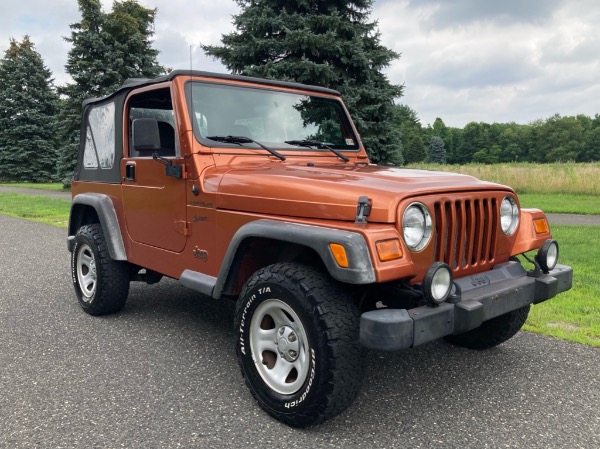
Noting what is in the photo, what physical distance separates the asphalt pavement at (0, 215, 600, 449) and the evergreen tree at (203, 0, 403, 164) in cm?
946

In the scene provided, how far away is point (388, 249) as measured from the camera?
243cm

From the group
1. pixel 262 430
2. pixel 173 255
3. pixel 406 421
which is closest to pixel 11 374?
pixel 173 255

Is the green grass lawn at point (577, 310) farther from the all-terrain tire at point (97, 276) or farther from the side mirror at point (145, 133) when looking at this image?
the all-terrain tire at point (97, 276)

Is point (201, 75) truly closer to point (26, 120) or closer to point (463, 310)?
point (463, 310)

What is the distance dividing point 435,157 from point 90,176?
92.4 m

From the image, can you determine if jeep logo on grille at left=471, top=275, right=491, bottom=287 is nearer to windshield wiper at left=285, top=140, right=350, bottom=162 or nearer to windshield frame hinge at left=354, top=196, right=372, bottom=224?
windshield frame hinge at left=354, top=196, right=372, bottom=224

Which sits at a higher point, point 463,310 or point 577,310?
point 463,310

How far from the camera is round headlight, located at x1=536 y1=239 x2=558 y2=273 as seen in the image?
3.10 m

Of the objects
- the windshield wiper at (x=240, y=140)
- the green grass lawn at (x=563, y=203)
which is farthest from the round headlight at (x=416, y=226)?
the green grass lawn at (x=563, y=203)

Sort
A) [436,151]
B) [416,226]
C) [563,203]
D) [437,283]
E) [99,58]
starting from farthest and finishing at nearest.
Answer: [436,151] → [99,58] → [563,203] → [416,226] → [437,283]

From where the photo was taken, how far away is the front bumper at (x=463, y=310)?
2.35m

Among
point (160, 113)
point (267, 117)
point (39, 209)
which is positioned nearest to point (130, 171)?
point (160, 113)

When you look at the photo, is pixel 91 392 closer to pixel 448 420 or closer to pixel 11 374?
pixel 11 374

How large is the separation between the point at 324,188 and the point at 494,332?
1.84 metres
